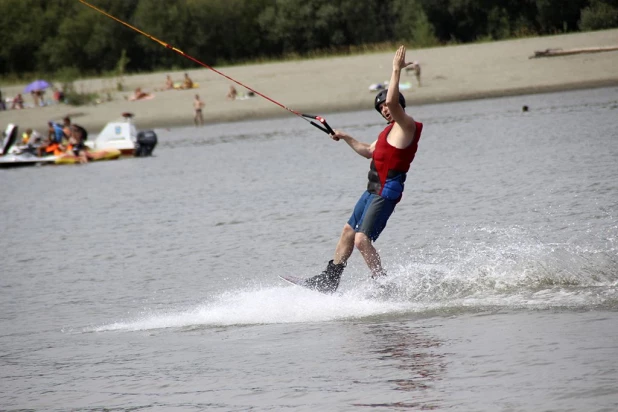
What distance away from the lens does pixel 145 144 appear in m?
31.3

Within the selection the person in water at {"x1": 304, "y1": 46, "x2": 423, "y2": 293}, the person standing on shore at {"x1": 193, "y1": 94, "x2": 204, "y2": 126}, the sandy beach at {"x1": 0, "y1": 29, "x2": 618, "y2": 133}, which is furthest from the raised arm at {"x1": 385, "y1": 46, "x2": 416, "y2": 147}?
the person standing on shore at {"x1": 193, "y1": 94, "x2": 204, "y2": 126}

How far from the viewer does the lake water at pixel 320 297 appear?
6.38 m

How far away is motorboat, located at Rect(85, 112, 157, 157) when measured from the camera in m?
31.3

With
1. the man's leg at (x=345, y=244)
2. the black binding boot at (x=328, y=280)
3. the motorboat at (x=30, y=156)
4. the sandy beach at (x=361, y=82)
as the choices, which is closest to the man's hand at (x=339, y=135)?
the man's leg at (x=345, y=244)

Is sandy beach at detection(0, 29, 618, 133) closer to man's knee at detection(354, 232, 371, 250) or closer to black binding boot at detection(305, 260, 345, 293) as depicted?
black binding boot at detection(305, 260, 345, 293)

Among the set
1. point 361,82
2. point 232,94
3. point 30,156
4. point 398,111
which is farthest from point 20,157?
point 398,111

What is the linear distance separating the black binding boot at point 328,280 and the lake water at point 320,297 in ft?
0.41

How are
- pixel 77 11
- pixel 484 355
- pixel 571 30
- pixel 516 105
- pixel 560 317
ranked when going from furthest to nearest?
pixel 77 11
pixel 571 30
pixel 516 105
pixel 560 317
pixel 484 355

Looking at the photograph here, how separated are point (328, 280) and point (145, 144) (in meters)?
23.3

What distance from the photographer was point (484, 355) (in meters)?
6.69

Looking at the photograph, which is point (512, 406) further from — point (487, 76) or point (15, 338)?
point (487, 76)

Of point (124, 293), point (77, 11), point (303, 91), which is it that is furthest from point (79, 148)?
point (77, 11)

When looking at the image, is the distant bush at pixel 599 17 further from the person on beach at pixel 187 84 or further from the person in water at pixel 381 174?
the person in water at pixel 381 174

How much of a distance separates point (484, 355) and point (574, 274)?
2385 mm
